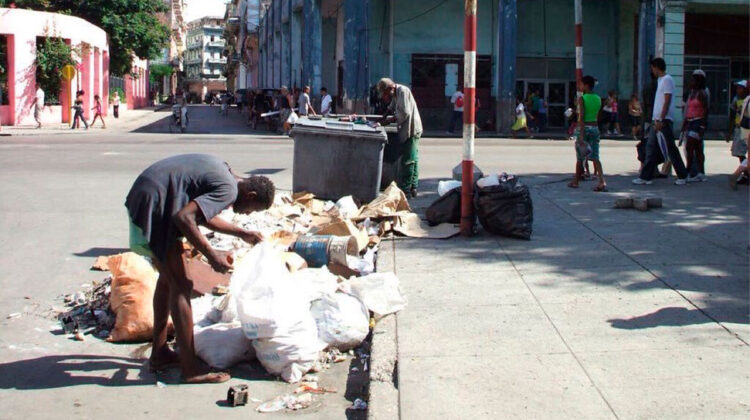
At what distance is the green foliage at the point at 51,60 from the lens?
114 feet

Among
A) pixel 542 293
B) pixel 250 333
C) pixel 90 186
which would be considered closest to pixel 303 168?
pixel 90 186

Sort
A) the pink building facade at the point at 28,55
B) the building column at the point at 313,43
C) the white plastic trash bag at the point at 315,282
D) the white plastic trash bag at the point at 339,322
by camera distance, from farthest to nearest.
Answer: the building column at the point at 313,43
the pink building facade at the point at 28,55
the white plastic trash bag at the point at 315,282
the white plastic trash bag at the point at 339,322

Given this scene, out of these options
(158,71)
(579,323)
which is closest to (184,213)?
(579,323)

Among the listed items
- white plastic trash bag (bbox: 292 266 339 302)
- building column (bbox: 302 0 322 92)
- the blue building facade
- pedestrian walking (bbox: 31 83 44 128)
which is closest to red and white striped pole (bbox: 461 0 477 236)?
white plastic trash bag (bbox: 292 266 339 302)

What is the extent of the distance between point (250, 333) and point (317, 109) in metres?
29.2

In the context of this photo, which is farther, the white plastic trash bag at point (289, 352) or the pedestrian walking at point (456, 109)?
the pedestrian walking at point (456, 109)

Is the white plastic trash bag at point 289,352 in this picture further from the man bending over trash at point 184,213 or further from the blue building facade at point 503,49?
the blue building facade at point 503,49

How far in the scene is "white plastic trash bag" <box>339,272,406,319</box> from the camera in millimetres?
5996

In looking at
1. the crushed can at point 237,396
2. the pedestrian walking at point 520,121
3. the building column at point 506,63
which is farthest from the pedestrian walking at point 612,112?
the crushed can at point 237,396

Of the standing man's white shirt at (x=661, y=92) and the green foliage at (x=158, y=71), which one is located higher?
the green foliage at (x=158, y=71)

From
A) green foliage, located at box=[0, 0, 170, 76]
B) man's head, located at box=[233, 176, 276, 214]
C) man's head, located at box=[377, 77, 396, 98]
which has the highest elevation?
green foliage, located at box=[0, 0, 170, 76]

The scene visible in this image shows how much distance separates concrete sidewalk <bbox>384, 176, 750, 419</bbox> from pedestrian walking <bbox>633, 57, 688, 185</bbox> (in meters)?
3.12

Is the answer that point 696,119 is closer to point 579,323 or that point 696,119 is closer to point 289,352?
point 579,323

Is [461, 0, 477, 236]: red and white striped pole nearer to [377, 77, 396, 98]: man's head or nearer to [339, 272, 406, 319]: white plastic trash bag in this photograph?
[339, 272, 406, 319]: white plastic trash bag
